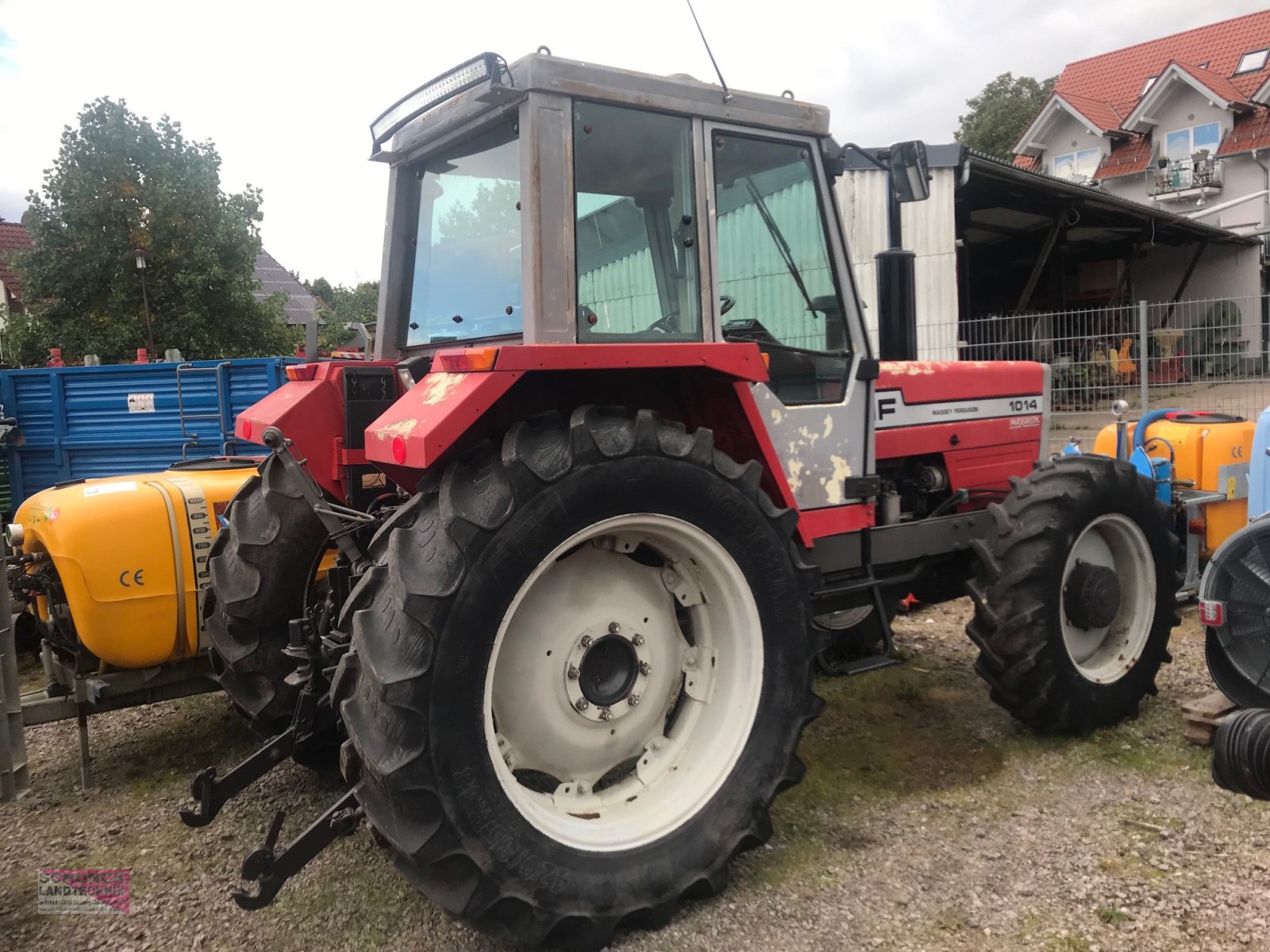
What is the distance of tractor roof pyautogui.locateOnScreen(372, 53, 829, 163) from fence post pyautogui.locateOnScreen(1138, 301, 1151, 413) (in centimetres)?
686

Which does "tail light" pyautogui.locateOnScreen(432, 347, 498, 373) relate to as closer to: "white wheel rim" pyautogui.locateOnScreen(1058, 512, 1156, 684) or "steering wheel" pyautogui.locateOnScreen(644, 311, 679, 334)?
"steering wheel" pyautogui.locateOnScreen(644, 311, 679, 334)

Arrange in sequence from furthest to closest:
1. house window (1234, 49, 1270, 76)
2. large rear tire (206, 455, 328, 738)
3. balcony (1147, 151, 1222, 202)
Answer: house window (1234, 49, 1270, 76)
balcony (1147, 151, 1222, 202)
large rear tire (206, 455, 328, 738)

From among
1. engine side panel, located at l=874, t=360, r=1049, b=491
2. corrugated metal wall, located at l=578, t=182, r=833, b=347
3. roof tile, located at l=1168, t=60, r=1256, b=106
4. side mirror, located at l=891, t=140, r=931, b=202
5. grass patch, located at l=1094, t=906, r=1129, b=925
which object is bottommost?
grass patch, located at l=1094, t=906, r=1129, b=925

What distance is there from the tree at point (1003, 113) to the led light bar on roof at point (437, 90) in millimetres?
37570

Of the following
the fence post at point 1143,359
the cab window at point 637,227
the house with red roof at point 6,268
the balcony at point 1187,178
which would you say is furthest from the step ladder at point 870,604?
the house with red roof at point 6,268

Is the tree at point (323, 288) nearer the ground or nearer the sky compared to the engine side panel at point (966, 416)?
nearer the sky

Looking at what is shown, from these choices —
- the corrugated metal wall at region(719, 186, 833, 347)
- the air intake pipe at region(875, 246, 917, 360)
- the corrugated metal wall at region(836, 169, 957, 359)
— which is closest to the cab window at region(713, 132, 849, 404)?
the corrugated metal wall at region(719, 186, 833, 347)

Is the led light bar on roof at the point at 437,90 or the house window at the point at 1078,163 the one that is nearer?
the led light bar on roof at the point at 437,90

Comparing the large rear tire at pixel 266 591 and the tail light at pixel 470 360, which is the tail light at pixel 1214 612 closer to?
the tail light at pixel 470 360

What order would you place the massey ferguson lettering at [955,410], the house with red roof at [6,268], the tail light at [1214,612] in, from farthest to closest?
the house with red roof at [6,268]
the massey ferguson lettering at [955,410]
the tail light at [1214,612]

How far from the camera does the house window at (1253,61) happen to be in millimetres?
27703

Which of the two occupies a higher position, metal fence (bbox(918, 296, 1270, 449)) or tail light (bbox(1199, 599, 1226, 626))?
metal fence (bbox(918, 296, 1270, 449))

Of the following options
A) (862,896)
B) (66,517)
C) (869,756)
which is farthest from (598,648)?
(66,517)

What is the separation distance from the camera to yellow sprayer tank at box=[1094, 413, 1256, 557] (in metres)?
5.85
